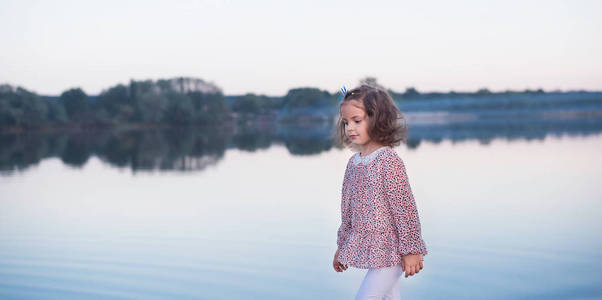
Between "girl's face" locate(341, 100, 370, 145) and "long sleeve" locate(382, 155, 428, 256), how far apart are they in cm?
14

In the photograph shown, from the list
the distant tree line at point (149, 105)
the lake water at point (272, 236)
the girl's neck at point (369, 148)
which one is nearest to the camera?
the girl's neck at point (369, 148)

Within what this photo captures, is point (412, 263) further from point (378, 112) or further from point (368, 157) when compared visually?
point (378, 112)

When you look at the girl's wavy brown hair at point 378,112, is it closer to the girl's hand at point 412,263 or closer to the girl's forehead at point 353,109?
the girl's forehead at point 353,109

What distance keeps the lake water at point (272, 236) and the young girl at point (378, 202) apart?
4.86 ft

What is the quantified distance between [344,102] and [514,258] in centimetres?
278

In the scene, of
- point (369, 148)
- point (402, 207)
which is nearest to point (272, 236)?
point (369, 148)

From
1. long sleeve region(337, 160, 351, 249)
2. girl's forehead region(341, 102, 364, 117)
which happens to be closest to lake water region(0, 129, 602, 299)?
long sleeve region(337, 160, 351, 249)

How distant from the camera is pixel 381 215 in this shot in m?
2.57

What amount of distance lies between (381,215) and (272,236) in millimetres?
3360

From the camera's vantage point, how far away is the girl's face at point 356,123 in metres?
2.62

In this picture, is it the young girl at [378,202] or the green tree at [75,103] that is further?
the green tree at [75,103]

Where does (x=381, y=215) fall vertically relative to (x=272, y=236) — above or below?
above

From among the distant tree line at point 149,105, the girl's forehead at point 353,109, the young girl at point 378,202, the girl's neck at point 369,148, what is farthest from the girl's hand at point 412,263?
the distant tree line at point 149,105

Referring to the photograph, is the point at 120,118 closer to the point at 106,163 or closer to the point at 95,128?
the point at 95,128
